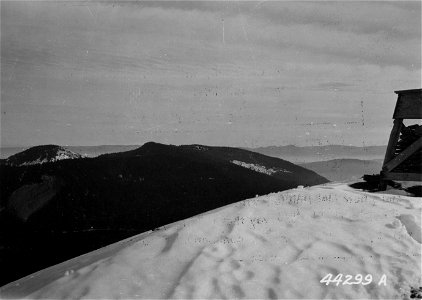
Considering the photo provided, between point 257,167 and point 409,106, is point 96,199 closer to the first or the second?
point 409,106

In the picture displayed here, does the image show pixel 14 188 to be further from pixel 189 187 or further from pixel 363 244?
pixel 363 244

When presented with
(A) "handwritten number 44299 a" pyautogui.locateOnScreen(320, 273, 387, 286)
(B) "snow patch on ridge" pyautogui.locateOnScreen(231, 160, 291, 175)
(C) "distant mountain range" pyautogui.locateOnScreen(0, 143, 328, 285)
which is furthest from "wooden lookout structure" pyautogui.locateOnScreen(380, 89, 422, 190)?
(B) "snow patch on ridge" pyautogui.locateOnScreen(231, 160, 291, 175)

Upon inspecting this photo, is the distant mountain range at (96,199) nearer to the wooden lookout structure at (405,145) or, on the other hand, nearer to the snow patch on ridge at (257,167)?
the snow patch on ridge at (257,167)

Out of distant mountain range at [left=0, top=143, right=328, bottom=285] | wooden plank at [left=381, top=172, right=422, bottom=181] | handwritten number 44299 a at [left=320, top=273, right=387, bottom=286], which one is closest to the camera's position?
handwritten number 44299 a at [left=320, top=273, right=387, bottom=286]

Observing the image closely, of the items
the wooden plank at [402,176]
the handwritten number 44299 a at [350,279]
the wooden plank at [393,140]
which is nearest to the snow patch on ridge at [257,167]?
the wooden plank at [393,140]

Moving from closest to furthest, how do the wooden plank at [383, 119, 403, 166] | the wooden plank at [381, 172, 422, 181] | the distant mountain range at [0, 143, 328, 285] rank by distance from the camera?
the wooden plank at [381, 172, 422, 181] → the wooden plank at [383, 119, 403, 166] → the distant mountain range at [0, 143, 328, 285]

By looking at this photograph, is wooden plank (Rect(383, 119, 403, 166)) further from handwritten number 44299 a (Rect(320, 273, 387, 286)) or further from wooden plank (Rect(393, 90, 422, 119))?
handwritten number 44299 a (Rect(320, 273, 387, 286))
